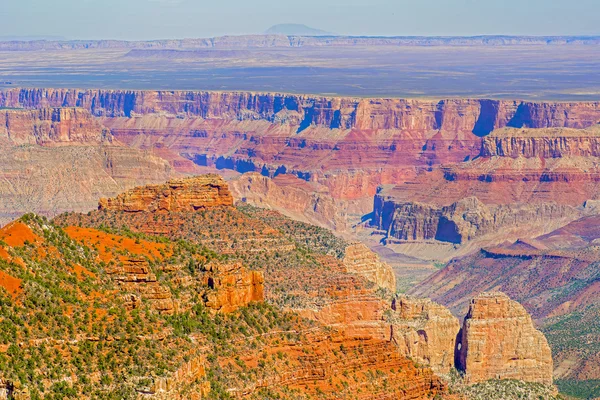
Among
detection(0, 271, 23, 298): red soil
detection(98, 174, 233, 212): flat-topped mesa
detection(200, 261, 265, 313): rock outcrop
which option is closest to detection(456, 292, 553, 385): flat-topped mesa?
detection(98, 174, 233, 212): flat-topped mesa

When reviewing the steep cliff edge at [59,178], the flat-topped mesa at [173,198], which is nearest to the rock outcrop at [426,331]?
the flat-topped mesa at [173,198]

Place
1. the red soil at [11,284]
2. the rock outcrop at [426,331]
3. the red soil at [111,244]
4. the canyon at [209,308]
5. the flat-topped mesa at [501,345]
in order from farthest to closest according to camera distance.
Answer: the flat-topped mesa at [501,345], the rock outcrop at [426,331], the red soil at [111,244], the canyon at [209,308], the red soil at [11,284]

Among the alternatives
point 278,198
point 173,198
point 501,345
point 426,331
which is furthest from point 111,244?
point 278,198

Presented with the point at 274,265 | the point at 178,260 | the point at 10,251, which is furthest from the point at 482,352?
the point at 10,251

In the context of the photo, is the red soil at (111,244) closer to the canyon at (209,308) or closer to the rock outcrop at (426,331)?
the canyon at (209,308)

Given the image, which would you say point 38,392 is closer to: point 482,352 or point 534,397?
point 534,397

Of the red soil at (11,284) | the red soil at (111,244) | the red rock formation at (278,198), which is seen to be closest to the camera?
the red soil at (11,284)
